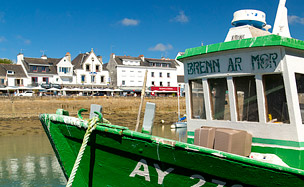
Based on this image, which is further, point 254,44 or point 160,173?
point 254,44

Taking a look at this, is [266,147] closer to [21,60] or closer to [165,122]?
[165,122]

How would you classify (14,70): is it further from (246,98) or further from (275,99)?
(275,99)

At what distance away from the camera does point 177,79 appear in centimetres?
6575

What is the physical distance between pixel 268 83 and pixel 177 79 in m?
60.9

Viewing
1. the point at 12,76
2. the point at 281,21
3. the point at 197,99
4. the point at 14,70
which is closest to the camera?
the point at 197,99

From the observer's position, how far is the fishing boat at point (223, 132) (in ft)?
12.9

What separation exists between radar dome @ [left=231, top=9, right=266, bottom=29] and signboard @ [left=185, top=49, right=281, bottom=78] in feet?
4.62

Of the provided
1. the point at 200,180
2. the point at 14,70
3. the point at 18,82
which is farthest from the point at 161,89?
the point at 200,180

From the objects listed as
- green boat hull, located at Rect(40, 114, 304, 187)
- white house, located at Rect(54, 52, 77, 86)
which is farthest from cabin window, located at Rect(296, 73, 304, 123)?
white house, located at Rect(54, 52, 77, 86)

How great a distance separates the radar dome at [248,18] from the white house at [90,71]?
51.8m

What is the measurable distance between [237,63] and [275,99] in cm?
88

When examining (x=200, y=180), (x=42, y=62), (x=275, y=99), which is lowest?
(x=200, y=180)

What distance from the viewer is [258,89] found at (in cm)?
507

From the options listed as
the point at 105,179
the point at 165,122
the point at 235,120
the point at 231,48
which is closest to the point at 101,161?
the point at 105,179
